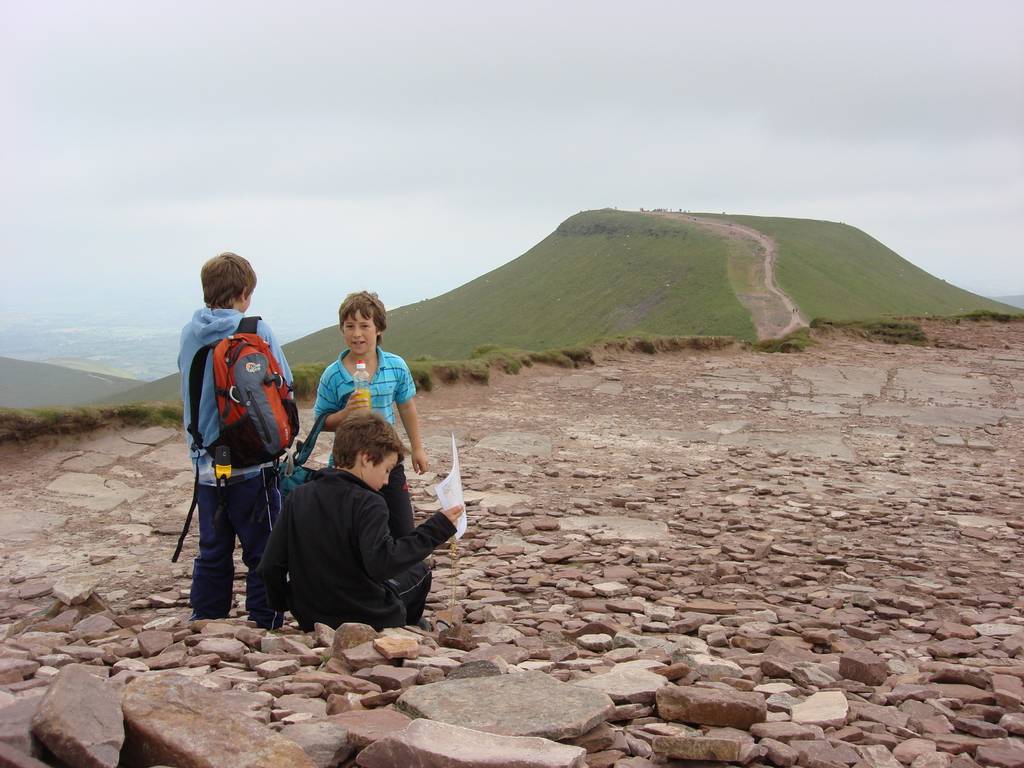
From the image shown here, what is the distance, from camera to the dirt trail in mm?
49281

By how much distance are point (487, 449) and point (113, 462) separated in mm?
4309

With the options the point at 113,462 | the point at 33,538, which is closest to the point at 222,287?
the point at 33,538

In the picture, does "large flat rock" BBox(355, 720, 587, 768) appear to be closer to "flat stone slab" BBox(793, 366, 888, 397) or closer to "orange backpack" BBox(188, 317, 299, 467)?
"orange backpack" BBox(188, 317, 299, 467)

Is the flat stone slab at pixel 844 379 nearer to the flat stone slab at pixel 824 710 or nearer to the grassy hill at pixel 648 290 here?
the flat stone slab at pixel 824 710

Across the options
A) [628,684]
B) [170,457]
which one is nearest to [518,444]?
[170,457]

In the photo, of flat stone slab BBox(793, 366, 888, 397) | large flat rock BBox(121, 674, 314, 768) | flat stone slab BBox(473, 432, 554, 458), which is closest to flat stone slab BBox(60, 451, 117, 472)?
flat stone slab BBox(473, 432, 554, 458)

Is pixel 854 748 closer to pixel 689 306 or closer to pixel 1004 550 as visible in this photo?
pixel 1004 550

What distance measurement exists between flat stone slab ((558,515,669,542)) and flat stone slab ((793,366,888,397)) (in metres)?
8.03

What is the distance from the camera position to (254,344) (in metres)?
5.32

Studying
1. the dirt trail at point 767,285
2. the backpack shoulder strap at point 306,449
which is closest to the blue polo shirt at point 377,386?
the backpack shoulder strap at point 306,449

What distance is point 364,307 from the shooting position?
20.1 ft

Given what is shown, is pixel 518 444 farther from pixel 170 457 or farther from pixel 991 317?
pixel 991 317

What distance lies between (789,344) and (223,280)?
54.8 ft

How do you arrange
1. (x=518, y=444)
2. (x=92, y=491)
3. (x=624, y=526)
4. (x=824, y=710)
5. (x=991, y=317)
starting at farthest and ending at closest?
(x=991, y=317) < (x=518, y=444) < (x=92, y=491) < (x=624, y=526) < (x=824, y=710)
